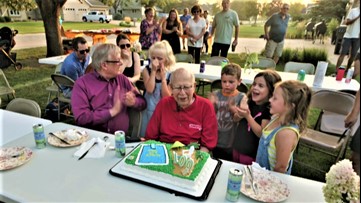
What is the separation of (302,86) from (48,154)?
1832 millimetres

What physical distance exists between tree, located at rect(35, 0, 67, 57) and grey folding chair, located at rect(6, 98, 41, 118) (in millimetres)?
6922

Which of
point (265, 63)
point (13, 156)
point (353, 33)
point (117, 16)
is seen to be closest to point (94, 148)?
point (13, 156)

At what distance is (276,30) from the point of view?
19.9 ft

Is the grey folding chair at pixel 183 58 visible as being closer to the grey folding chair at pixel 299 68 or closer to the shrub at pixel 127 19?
the grey folding chair at pixel 299 68

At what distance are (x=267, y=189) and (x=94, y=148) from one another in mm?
1177

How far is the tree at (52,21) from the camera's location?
8.15 metres

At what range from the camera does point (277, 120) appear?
1728mm

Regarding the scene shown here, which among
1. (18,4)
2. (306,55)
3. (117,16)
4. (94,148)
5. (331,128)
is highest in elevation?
(117,16)

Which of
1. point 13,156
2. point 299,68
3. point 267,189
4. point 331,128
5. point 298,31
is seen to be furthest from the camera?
point 298,31

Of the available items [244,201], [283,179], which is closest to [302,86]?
[283,179]

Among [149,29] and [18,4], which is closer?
[149,29]

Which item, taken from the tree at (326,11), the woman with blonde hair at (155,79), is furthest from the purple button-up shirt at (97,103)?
the tree at (326,11)

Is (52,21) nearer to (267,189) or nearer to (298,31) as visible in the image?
(267,189)

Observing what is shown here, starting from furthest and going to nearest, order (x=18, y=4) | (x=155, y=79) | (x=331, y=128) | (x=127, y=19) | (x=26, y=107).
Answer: (x=127, y=19) → (x=18, y=4) → (x=331, y=128) → (x=155, y=79) → (x=26, y=107)
